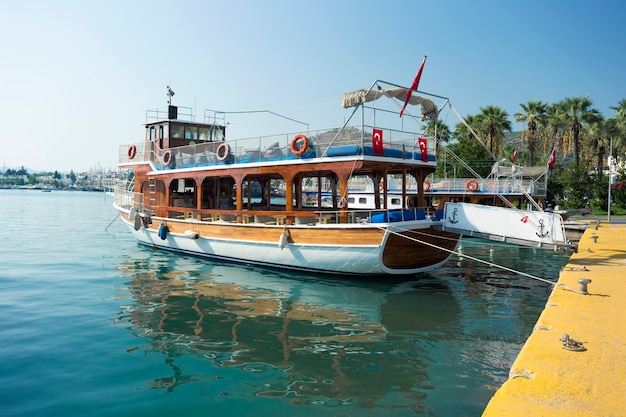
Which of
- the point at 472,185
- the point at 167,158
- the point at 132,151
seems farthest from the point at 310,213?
the point at 472,185

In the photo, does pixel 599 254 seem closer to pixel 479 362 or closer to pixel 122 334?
pixel 479 362

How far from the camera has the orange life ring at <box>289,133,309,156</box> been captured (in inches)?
574

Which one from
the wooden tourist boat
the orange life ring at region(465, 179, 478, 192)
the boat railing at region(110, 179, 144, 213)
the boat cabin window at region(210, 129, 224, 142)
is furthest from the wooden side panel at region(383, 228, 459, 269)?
the orange life ring at region(465, 179, 478, 192)

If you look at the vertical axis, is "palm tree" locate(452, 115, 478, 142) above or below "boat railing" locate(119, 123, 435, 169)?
above

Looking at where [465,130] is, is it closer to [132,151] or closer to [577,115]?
[577,115]

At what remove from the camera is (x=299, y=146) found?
1480cm

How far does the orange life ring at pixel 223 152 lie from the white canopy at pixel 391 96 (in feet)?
17.1

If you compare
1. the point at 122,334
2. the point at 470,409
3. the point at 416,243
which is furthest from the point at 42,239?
the point at 470,409

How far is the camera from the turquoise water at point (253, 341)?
6.35 meters

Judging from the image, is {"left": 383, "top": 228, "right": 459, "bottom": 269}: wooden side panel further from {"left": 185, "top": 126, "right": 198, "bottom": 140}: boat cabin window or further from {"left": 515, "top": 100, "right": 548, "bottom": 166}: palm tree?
{"left": 515, "top": 100, "right": 548, "bottom": 166}: palm tree

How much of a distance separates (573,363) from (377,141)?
964cm

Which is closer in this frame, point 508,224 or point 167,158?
point 508,224

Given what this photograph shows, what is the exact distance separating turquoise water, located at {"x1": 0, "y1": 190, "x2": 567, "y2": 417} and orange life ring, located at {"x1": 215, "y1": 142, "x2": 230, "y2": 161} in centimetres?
437

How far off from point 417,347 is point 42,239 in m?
25.5
